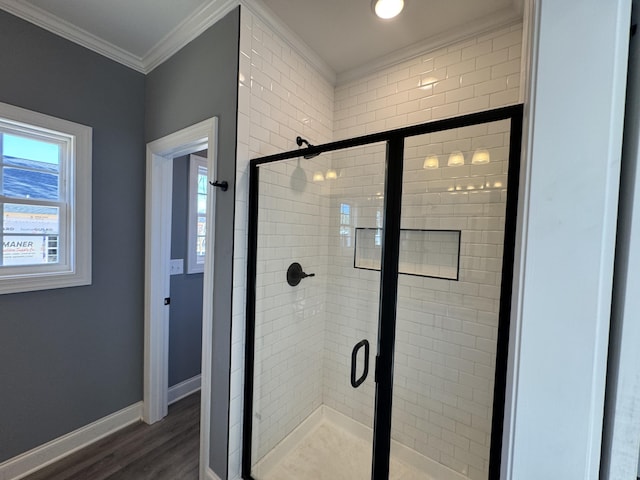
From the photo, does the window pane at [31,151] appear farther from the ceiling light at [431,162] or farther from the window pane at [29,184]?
the ceiling light at [431,162]

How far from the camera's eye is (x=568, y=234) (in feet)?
1.54

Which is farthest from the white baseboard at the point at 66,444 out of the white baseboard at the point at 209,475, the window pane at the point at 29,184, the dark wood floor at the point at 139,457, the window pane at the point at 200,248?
the window pane at the point at 29,184

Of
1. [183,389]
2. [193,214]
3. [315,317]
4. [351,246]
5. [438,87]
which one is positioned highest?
[438,87]

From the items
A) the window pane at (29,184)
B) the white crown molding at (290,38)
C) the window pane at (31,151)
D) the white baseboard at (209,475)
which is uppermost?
the white crown molding at (290,38)

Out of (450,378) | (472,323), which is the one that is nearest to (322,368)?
(450,378)

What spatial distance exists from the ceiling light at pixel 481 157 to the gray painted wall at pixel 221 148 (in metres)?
1.53

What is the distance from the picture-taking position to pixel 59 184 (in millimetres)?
1744

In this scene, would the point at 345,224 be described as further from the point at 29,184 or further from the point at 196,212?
the point at 29,184

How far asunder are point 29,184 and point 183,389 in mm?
2079

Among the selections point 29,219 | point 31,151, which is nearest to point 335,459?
point 29,219

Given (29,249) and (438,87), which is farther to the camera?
(438,87)

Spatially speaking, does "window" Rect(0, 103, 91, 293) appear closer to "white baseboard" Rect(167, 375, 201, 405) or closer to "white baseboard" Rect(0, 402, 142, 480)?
"white baseboard" Rect(0, 402, 142, 480)

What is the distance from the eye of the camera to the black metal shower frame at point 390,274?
87cm

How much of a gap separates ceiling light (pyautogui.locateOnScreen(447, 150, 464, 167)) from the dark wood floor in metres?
2.73
